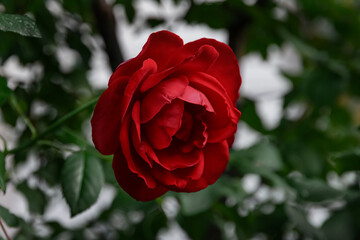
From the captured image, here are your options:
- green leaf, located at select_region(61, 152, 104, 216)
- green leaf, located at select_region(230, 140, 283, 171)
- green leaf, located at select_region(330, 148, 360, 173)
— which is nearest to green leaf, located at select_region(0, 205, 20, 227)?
green leaf, located at select_region(61, 152, 104, 216)

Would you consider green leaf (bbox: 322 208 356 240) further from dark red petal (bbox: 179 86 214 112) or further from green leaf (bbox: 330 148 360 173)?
dark red petal (bbox: 179 86 214 112)

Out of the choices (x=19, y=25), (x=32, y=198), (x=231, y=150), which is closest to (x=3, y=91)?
(x=19, y=25)


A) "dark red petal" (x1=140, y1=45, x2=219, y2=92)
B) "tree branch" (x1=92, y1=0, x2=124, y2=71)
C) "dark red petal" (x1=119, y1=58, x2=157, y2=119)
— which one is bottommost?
"tree branch" (x1=92, y1=0, x2=124, y2=71)

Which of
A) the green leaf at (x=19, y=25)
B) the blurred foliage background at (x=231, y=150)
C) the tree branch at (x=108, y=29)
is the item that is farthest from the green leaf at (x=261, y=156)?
the green leaf at (x=19, y=25)

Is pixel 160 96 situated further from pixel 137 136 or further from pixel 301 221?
pixel 301 221

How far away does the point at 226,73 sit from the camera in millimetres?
300

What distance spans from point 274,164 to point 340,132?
41 cm

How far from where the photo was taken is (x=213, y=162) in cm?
30

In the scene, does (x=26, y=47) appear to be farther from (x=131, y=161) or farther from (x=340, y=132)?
(x=340, y=132)

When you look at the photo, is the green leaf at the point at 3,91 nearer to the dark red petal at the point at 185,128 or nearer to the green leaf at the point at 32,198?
the dark red petal at the point at 185,128

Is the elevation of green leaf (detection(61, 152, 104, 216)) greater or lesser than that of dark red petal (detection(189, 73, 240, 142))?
lesser

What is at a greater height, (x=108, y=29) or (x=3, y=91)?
(x=3, y=91)

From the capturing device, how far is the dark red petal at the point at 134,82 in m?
0.26

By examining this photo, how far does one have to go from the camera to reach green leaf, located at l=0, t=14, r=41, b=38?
0.90ft
